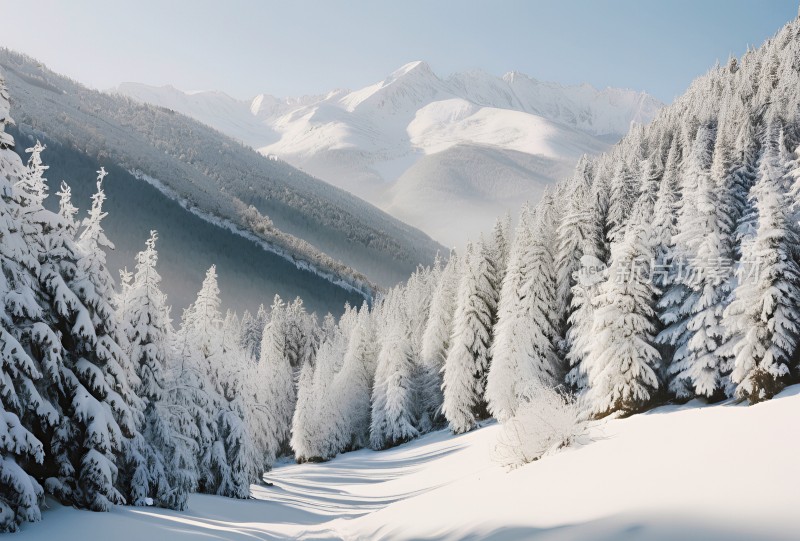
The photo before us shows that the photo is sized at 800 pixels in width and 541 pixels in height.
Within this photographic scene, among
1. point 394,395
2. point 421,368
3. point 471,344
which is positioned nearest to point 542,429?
point 471,344

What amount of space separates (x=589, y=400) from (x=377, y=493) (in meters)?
12.2

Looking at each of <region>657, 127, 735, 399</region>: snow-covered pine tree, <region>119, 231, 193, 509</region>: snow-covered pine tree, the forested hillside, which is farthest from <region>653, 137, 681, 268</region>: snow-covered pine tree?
<region>119, 231, 193, 509</region>: snow-covered pine tree

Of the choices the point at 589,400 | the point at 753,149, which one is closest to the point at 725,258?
the point at 589,400

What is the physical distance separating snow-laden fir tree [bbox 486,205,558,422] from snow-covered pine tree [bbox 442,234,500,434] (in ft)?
7.85

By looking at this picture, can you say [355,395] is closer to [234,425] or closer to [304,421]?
[304,421]

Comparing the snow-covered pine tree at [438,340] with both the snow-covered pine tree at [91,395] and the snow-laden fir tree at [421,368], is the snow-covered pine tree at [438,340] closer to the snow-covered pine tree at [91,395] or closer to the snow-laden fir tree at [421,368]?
the snow-laden fir tree at [421,368]

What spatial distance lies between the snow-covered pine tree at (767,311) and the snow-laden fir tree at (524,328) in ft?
36.1

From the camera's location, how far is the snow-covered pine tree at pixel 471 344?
37875mm

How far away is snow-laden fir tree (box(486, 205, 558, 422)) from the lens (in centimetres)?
3291

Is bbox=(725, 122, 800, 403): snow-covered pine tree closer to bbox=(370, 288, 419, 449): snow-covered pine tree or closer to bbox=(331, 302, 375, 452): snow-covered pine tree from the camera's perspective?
bbox=(370, 288, 419, 449): snow-covered pine tree

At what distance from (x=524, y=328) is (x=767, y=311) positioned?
13273 millimetres

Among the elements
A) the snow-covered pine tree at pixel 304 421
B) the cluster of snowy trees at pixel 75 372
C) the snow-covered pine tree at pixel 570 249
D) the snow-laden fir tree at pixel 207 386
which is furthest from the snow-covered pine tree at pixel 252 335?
the cluster of snowy trees at pixel 75 372

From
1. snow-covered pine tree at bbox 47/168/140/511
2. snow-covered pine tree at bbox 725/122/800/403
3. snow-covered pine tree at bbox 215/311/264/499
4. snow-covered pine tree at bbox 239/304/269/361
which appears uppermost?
snow-covered pine tree at bbox 725/122/800/403

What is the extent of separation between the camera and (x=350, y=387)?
53156 mm
